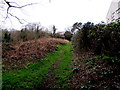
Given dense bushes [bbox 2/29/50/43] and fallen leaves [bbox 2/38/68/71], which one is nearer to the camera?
fallen leaves [bbox 2/38/68/71]

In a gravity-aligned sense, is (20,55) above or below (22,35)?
below

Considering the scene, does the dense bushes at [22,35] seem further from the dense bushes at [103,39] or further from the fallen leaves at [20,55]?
the dense bushes at [103,39]

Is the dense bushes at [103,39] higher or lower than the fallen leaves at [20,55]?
higher

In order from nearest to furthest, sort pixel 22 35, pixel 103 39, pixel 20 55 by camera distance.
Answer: pixel 103 39
pixel 20 55
pixel 22 35

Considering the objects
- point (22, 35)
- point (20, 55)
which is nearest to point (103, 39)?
point (20, 55)

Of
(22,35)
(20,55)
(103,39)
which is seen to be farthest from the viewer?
(22,35)

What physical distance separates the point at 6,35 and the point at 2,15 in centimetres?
818

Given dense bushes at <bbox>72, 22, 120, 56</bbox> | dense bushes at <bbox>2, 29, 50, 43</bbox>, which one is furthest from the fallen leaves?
dense bushes at <bbox>72, 22, 120, 56</bbox>

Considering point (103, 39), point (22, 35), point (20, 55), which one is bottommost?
point (20, 55)

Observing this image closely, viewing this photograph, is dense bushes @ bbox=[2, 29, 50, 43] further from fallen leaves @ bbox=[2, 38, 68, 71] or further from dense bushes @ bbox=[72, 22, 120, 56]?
dense bushes @ bbox=[72, 22, 120, 56]

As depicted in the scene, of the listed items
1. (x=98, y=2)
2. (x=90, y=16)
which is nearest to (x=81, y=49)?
(x=98, y=2)

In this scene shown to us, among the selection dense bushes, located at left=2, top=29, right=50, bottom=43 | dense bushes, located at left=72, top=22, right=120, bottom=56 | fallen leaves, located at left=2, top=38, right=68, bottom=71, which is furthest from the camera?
dense bushes, located at left=2, top=29, right=50, bottom=43

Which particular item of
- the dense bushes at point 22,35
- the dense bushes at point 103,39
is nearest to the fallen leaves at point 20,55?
the dense bushes at point 22,35

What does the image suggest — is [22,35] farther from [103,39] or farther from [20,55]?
[103,39]
